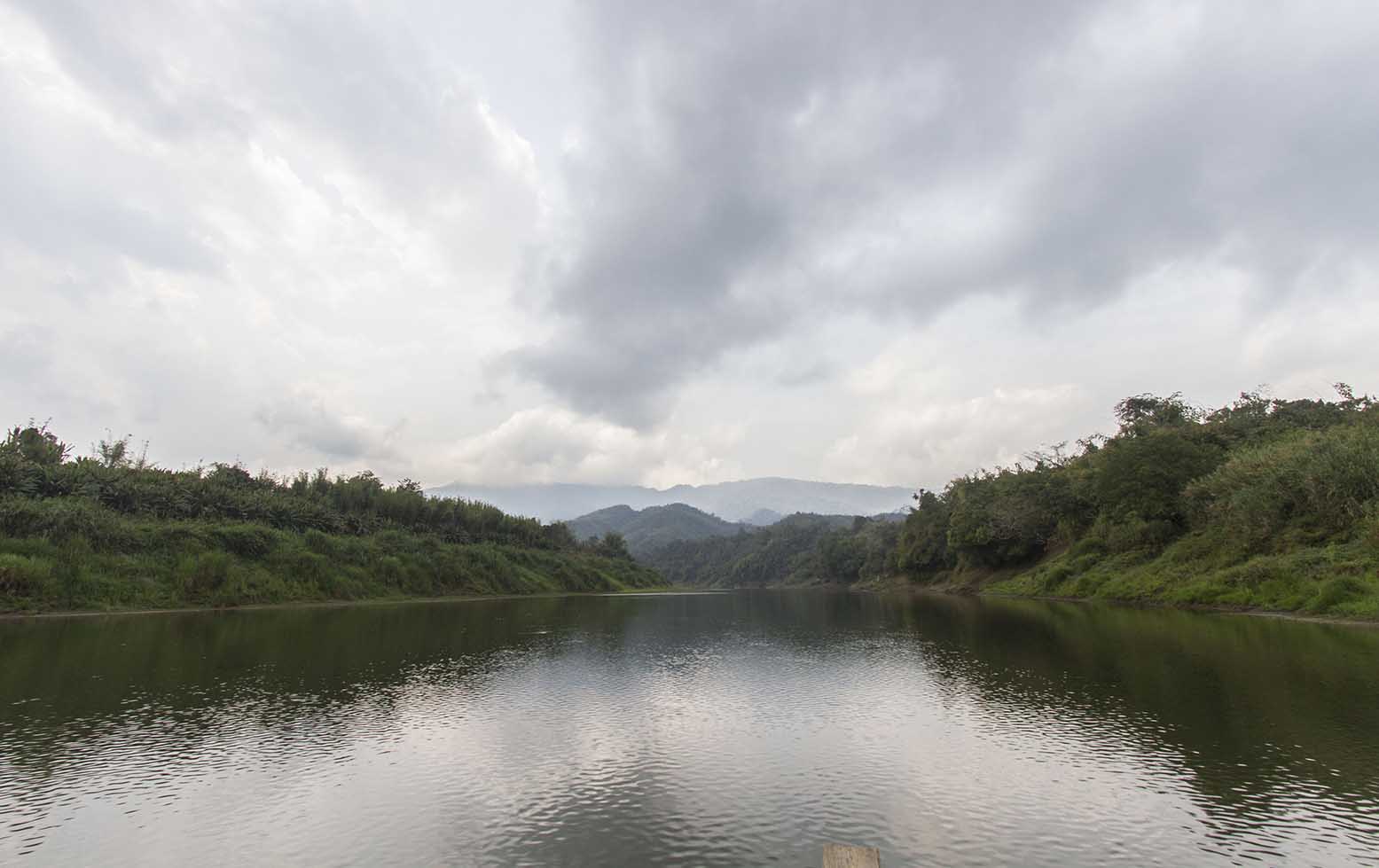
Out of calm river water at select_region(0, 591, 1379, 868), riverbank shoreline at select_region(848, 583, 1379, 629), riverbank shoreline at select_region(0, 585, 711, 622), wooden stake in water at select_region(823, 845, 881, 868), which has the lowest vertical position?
calm river water at select_region(0, 591, 1379, 868)

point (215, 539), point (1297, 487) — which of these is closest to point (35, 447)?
point (215, 539)

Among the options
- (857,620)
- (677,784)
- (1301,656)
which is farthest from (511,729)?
(857,620)

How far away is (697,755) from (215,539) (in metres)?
60.9

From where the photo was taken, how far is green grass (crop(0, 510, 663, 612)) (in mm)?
45000

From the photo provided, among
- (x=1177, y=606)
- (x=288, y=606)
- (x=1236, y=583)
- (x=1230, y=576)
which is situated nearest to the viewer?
(x=1236, y=583)

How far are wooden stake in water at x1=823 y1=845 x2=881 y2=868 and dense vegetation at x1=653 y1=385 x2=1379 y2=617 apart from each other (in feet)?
129

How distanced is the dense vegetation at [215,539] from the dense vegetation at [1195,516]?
66904 mm

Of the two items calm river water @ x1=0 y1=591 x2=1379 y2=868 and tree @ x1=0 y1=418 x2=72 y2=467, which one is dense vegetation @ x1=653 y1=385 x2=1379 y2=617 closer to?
calm river water @ x1=0 y1=591 x2=1379 y2=868

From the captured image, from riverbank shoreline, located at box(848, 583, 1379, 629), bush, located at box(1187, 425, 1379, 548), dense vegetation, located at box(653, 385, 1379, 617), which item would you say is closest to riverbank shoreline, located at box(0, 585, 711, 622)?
riverbank shoreline, located at box(848, 583, 1379, 629)

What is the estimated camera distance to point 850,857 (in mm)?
A: 7008

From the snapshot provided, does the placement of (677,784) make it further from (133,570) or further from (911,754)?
(133,570)

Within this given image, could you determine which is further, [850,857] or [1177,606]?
[1177,606]

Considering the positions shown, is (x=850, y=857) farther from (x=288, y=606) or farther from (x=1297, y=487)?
(x=288, y=606)

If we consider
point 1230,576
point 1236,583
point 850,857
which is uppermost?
point 1230,576
